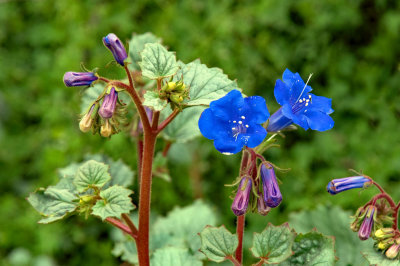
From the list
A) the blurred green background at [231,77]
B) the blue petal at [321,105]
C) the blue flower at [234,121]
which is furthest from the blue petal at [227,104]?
the blurred green background at [231,77]

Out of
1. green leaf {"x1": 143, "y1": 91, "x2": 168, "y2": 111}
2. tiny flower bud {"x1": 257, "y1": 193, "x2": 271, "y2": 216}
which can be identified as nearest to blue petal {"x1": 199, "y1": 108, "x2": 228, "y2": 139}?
green leaf {"x1": 143, "y1": 91, "x2": 168, "y2": 111}

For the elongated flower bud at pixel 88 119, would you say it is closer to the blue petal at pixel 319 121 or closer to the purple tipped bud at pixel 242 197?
the purple tipped bud at pixel 242 197

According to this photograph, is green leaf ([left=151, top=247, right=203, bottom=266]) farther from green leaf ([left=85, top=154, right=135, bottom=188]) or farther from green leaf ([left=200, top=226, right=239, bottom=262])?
green leaf ([left=85, top=154, right=135, bottom=188])

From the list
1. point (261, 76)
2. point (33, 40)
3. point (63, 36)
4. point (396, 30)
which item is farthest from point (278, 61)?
point (33, 40)

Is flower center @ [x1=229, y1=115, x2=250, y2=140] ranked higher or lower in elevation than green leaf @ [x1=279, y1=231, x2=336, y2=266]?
higher

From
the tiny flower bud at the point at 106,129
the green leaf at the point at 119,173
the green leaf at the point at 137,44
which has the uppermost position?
the green leaf at the point at 137,44

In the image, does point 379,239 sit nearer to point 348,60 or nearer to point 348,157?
point 348,157
